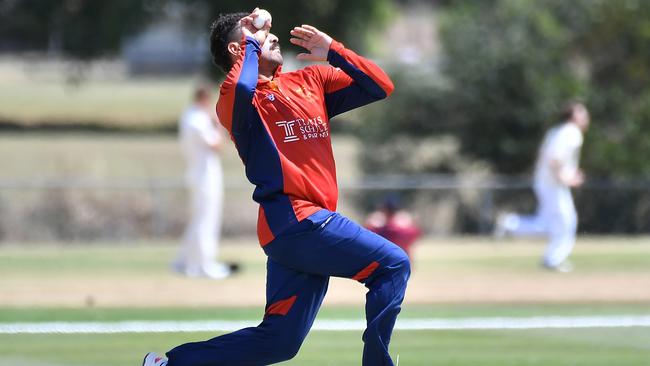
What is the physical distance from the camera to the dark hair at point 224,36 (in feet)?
22.6

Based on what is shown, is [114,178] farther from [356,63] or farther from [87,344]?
[356,63]

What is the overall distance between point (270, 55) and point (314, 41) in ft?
0.98

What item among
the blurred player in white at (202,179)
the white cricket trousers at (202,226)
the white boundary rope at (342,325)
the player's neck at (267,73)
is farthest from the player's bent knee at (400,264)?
the white cricket trousers at (202,226)

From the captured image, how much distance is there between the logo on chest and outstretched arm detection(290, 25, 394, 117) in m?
0.34

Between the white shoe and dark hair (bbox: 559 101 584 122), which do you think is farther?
dark hair (bbox: 559 101 584 122)

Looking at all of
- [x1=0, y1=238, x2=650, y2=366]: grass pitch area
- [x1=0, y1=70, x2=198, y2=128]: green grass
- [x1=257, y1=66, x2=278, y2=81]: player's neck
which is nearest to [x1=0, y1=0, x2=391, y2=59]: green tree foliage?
[x1=0, y1=70, x2=198, y2=128]: green grass

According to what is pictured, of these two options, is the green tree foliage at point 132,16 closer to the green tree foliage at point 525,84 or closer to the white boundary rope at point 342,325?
the green tree foliage at point 525,84

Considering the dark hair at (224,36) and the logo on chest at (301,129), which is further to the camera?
the dark hair at (224,36)

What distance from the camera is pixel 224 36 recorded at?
692 centimetres

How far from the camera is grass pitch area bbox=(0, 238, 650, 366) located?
9.55 m

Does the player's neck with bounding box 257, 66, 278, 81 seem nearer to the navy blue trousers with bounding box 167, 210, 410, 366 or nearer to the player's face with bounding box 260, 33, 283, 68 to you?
the player's face with bounding box 260, 33, 283, 68

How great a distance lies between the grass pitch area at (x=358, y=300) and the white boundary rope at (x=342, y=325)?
0.20 metres

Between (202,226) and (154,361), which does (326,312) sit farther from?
(154,361)

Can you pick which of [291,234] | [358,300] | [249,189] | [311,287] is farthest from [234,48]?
[249,189]
